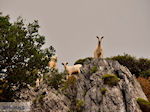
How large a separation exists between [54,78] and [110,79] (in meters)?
5.31

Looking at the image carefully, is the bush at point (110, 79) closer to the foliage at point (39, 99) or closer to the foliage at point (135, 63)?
the foliage at point (39, 99)

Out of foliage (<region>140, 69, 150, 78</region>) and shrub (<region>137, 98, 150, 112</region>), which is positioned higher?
foliage (<region>140, 69, 150, 78</region>)

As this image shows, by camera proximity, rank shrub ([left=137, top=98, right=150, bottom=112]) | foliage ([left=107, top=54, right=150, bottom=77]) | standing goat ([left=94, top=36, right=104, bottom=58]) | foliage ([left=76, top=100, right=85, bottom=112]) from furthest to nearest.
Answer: foliage ([left=107, top=54, right=150, bottom=77]), standing goat ([left=94, top=36, right=104, bottom=58]), foliage ([left=76, top=100, right=85, bottom=112]), shrub ([left=137, top=98, right=150, bottom=112])

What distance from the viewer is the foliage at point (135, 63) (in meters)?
38.4

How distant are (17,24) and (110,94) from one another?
9.21 metres

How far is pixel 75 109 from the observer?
22016mm

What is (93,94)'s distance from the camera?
2267cm

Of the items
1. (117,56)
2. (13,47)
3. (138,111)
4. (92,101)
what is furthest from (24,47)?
(117,56)

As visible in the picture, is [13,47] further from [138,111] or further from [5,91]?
[138,111]

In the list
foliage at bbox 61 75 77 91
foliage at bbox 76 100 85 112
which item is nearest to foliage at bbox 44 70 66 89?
foliage at bbox 61 75 77 91

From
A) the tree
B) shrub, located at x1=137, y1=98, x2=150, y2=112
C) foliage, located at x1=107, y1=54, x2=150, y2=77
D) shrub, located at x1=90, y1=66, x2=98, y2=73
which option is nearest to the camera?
the tree

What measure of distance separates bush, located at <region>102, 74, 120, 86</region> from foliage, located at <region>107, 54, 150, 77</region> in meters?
15.3

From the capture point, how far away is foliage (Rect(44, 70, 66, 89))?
20.0 m

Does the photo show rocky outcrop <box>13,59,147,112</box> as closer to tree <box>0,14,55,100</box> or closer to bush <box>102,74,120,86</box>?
bush <box>102,74,120,86</box>
